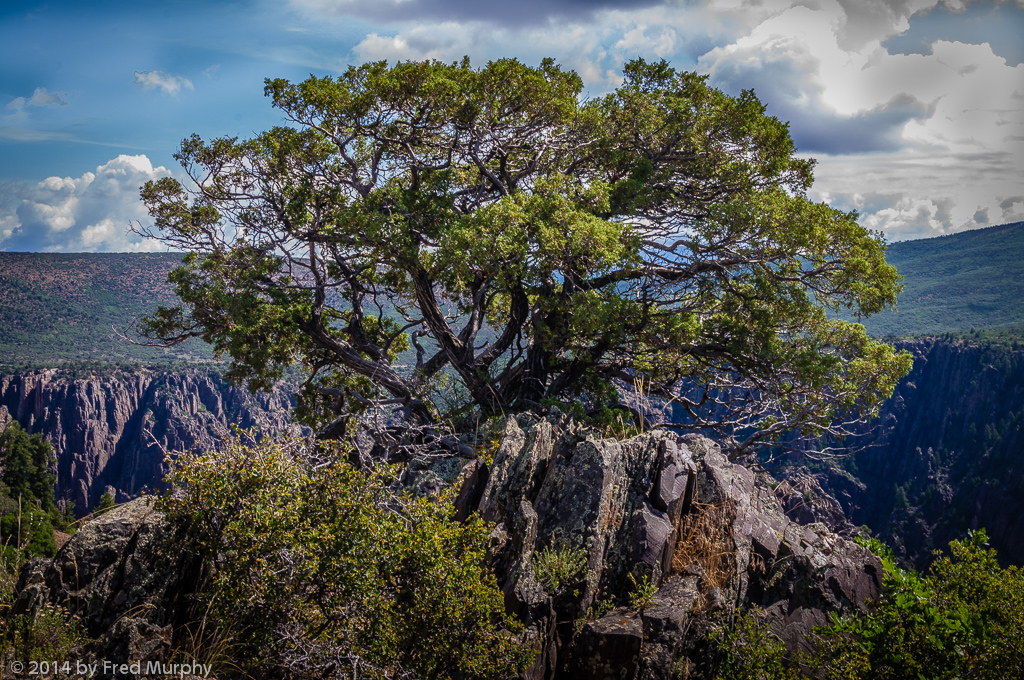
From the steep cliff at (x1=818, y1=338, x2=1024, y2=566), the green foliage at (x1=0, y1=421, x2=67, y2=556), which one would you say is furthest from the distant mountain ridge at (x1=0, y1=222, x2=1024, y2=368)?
the green foliage at (x1=0, y1=421, x2=67, y2=556)

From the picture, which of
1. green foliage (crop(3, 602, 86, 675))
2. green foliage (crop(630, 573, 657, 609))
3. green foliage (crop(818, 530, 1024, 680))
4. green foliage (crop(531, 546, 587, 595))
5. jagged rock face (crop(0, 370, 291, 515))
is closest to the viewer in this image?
green foliage (crop(818, 530, 1024, 680))

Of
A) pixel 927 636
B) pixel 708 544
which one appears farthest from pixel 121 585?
pixel 927 636

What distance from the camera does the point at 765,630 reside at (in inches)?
234

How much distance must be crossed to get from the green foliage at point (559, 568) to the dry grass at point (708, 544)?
148 cm

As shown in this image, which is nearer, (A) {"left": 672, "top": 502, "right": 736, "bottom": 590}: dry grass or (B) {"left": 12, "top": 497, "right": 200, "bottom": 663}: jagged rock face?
(B) {"left": 12, "top": 497, "right": 200, "bottom": 663}: jagged rock face

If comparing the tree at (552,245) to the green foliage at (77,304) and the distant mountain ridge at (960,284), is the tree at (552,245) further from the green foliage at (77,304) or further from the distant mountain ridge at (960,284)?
the green foliage at (77,304)

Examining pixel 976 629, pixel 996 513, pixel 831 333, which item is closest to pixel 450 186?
pixel 831 333

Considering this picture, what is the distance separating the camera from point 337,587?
5273 millimetres

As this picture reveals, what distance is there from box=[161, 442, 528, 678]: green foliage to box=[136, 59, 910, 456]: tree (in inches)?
268

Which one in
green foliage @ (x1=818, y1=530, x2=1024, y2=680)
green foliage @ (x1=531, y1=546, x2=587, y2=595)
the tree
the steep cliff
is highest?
the tree

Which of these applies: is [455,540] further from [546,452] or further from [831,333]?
[831,333]

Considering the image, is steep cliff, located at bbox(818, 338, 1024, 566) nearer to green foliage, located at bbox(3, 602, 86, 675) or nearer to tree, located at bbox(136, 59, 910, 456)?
tree, located at bbox(136, 59, 910, 456)

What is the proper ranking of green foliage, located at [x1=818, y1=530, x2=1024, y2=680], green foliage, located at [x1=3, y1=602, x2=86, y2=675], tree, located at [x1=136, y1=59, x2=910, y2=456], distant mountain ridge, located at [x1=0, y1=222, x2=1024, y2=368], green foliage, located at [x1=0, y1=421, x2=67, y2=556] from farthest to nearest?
1. distant mountain ridge, located at [x1=0, y1=222, x2=1024, y2=368]
2. green foliage, located at [x1=0, y1=421, x2=67, y2=556]
3. tree, located at [x1=136, y1=59, x2=910, y2=456]
4. green foliage, located at [x1=3, y1=602, x2=86, y2=675]
5. green foliage, located at [x1=818, y1=530, x2=1024, y2=680]

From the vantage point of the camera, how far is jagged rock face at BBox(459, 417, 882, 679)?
242 inches
